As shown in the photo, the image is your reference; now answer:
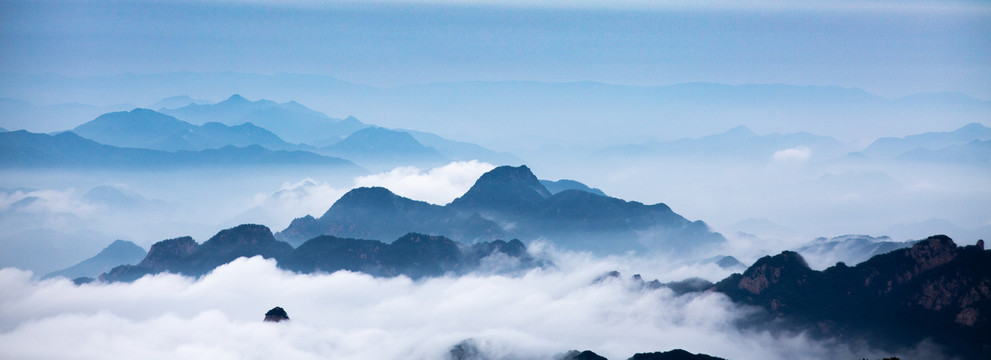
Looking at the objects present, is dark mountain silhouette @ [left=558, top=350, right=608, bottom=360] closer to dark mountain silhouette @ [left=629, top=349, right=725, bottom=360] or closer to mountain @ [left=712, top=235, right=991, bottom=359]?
dark mountain silhouette @ [left=629, top=349, right=725, bottom=360]

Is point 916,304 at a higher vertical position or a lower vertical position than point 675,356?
higher

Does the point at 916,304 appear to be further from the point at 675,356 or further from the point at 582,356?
the point at 582,356

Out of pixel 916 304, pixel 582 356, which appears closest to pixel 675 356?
pixel 582 356

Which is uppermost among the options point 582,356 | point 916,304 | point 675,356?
point 916,304

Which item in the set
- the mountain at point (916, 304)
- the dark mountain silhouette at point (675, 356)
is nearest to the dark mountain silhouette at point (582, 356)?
the dark mountain silhouette at point (675, 356)

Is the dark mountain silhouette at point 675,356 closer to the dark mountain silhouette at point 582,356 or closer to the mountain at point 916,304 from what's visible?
the dark mountain silhouette at point 582,356

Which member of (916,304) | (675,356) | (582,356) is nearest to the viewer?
(675,356)

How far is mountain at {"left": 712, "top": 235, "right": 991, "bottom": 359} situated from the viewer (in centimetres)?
17712

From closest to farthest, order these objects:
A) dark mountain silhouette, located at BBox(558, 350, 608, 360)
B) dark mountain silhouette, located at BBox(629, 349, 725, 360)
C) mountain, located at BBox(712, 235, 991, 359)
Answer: dark mountain silhouette, located at BBox(629, 349, 725, 360)
dark mountain silhouette, located at BBox(558, 350, 608, 360)
mountain, located at BBox(712, 235, 991, 359)

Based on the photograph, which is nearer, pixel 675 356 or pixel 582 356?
pixel 675 356

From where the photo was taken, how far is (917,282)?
188875 millimetres

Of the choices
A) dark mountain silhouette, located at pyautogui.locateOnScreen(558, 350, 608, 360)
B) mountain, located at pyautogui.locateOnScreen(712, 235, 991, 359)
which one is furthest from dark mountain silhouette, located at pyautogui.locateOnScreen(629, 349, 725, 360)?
mountain, located at pyautogui.locateOnScreen(712, 235, 991, 359)

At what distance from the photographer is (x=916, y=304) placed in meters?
186

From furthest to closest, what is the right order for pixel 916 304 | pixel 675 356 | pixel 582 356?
1. pixel 916 304
2. pixel 582 356
3. pixel 675 356
